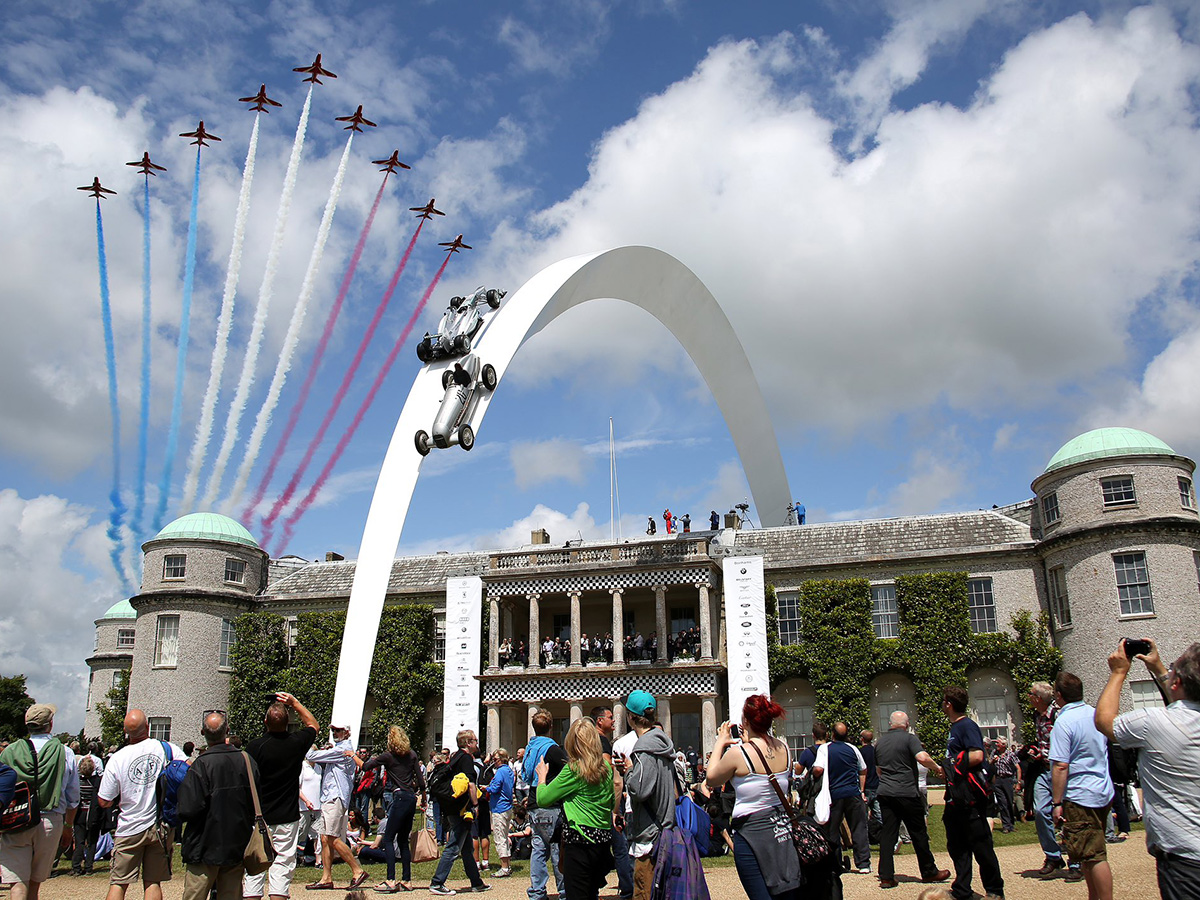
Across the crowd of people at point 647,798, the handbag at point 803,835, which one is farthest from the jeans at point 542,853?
the handbag at point 803,835

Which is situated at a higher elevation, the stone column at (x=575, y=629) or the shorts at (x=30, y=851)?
the stone column at (x=575, y=629)

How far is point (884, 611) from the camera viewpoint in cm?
3103

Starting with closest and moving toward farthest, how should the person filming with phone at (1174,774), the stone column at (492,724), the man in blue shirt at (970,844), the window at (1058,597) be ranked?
1. the person filming with phone at (1174,774)
2. the man in blue shirt at (970,844)
3. the window at (1058,597)
4. the stone column at (492,724)

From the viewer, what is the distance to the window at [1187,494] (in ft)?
90.5

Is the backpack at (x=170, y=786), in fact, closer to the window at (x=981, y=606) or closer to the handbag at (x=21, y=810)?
the handbag at (x=21, y=810)

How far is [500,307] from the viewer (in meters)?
28.5

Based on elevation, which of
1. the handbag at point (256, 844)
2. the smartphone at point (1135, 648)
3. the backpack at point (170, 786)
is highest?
the smartphone at point (1135, 648)

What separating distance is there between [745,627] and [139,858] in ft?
80.3

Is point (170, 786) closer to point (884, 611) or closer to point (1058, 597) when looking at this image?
point (884, 611)

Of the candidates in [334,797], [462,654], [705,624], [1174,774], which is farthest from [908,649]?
[1174,774]

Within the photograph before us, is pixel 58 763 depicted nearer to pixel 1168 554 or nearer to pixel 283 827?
pixel 283 827

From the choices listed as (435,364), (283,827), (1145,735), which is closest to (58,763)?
(283,827)

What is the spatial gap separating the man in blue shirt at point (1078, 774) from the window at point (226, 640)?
111ft

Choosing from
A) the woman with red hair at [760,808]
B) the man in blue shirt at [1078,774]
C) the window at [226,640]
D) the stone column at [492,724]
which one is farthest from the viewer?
the window at [226,640]
